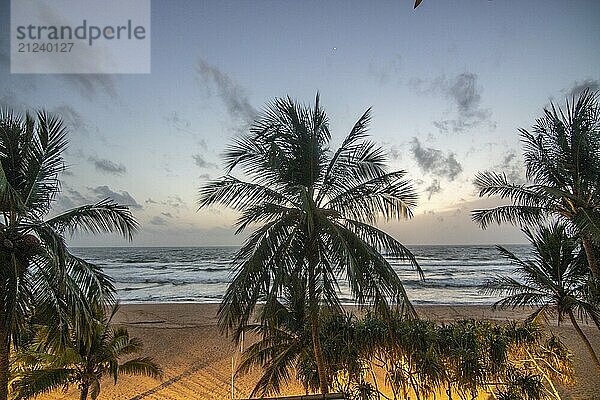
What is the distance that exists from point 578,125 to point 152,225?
1383cm

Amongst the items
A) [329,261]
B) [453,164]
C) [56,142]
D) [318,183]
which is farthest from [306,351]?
[453,164]

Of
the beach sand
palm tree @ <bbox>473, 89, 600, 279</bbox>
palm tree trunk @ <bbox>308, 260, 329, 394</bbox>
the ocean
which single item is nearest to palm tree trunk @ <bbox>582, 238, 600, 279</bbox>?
palm tree @ <bbox>473, 89, 600, 279</bbox>

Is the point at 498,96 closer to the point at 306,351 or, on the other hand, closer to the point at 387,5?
the point at 387,5

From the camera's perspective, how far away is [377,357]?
18.4 feet

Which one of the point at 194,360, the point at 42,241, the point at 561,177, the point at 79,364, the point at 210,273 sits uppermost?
the point at 561,177

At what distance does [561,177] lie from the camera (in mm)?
6145

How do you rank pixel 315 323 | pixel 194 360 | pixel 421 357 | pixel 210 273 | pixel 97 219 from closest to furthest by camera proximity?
pixel 97 219
pixel 315 323
pixel 421 357
pixel 194 360
pixel 210 273

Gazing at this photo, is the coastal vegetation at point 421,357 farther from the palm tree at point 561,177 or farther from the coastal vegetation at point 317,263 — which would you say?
the palm tree at point 561,177

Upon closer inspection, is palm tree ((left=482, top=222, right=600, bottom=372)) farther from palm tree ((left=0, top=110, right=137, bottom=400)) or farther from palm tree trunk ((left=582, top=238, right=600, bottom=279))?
palm tree ((left=0, top=110, right=137, bottom=400))

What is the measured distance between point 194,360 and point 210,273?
17238mm

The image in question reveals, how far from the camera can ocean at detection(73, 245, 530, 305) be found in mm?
20000

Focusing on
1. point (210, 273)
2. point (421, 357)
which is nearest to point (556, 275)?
point (421, 357)

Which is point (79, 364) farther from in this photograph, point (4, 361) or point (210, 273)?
point (210, 273)

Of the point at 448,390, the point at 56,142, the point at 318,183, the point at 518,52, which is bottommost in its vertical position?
the point at 448,390
